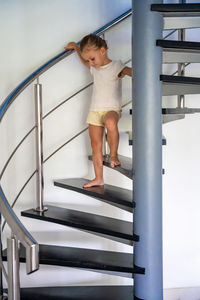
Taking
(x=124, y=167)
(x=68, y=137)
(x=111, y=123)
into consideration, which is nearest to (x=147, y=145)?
(x=124, y=167)

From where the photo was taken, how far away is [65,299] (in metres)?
2.98

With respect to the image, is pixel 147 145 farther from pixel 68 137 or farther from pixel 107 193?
pixel 68 137

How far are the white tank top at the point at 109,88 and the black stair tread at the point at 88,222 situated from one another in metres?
0.80

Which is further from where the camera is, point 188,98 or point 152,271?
point 188,98

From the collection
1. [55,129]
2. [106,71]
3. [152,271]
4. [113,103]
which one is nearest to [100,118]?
[113,103]

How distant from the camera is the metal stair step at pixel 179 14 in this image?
2.27m

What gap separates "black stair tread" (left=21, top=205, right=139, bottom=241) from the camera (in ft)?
8.45

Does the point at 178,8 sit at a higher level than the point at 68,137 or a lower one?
higher

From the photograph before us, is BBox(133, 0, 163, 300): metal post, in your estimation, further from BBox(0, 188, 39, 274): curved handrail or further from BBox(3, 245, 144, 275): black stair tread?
BBox(0, 188, 39, 274): curved handrail

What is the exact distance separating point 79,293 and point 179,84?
1.78m

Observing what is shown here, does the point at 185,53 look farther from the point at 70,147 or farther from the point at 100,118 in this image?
the point at 70,147

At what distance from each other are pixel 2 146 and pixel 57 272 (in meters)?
1.18

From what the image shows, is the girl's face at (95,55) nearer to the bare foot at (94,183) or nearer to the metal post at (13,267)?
the bare foot at (94,183)

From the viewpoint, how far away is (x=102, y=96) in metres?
2.90
